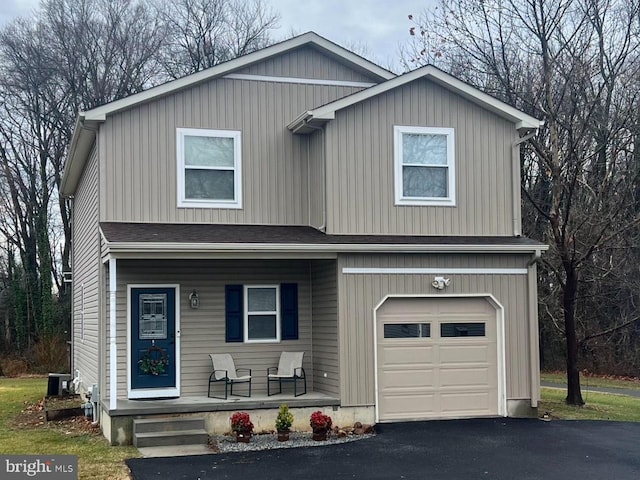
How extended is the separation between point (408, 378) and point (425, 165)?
140 inches

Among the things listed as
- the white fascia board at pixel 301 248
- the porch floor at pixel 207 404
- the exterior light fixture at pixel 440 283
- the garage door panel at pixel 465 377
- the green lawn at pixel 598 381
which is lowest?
the green lawn at pixel 598 381

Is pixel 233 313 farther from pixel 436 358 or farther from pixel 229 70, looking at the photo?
pixel 229 70

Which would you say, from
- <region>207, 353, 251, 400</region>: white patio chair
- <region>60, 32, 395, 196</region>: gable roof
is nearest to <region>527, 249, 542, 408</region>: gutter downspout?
<region>60, 32, 395, 196</region>: gable roof

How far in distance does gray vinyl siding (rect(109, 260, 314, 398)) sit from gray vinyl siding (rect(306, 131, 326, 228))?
2.96 feet

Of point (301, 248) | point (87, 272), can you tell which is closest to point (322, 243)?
point (301, 248)

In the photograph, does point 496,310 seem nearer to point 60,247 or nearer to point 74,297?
point 74,297

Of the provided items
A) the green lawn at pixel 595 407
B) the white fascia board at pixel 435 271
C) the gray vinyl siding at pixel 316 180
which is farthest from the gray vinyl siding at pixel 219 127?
the green lawn at pixel 595 407

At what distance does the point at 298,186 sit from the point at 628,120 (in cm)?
830

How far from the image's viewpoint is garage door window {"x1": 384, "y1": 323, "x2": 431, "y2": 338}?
1346 cm

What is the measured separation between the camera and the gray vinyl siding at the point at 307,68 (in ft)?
48.7

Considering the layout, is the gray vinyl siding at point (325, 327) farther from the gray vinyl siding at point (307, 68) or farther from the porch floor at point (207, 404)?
the gray vinyl siding at point (307, 68)

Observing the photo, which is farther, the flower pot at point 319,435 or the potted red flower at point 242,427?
the flower pot at point 319,435

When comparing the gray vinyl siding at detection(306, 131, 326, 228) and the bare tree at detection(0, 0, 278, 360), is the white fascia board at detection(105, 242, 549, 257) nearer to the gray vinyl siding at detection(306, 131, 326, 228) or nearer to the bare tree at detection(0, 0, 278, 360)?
the gray vinyl siding at detection(306, 131, 326, 228)
